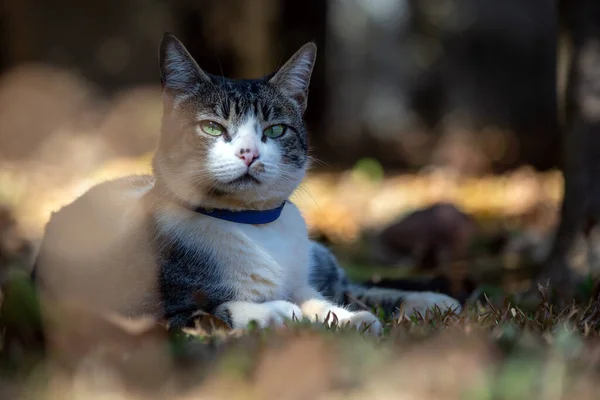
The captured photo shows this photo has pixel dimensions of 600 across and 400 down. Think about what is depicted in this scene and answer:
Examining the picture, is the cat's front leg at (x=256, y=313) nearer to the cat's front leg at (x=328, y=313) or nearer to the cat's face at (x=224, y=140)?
the cat's front leg at (x=328, y=313)

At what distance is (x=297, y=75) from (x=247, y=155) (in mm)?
484

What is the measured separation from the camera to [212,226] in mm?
2154

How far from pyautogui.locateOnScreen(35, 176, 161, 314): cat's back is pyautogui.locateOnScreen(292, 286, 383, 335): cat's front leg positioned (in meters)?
0.48

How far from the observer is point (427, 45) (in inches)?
352

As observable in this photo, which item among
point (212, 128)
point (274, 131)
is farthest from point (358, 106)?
point (212, 128)

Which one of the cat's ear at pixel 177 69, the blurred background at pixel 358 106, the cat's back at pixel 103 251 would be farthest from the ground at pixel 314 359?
the blurred background at pixel 358 106

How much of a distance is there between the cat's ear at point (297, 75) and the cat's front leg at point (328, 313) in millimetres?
658

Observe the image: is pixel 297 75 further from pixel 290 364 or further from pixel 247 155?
pixel 290 364

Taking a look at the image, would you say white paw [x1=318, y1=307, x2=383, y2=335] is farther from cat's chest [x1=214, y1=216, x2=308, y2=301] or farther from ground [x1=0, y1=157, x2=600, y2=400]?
cat's chest [x1=214, y1=216, x2=308, y2=301]

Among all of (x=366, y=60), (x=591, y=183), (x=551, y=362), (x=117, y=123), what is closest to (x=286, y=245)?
(x=551, y=362)

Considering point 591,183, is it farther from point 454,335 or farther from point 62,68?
point 62,68

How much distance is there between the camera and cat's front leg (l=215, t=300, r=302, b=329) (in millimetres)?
1927

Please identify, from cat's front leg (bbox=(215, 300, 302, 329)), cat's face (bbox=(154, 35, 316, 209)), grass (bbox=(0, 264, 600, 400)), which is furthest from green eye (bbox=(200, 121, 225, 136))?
grass (bbox=(0, 264, 600, 400))

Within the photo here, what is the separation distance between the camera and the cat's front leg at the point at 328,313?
1.91 metres
